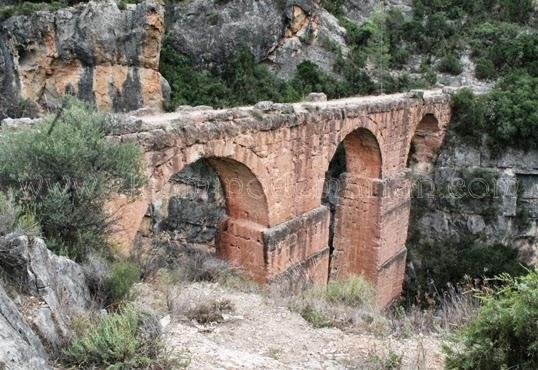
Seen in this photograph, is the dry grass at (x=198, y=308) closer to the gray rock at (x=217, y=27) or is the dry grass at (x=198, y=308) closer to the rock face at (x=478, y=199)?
the rock face at (x=478, y=199)

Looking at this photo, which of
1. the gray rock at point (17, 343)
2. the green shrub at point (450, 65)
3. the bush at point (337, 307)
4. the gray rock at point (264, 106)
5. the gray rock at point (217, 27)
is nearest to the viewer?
the gray rock at point (17, 343)

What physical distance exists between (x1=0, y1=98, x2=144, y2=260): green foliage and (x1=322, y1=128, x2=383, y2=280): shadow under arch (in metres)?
9.27

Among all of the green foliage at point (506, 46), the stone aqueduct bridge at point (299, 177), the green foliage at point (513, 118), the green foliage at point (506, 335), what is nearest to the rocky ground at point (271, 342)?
the green foliage at point (506, 335)

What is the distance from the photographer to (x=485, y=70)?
81.3ft

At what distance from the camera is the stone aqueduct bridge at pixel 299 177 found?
29.1 feet

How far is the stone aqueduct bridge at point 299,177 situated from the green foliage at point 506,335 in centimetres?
482

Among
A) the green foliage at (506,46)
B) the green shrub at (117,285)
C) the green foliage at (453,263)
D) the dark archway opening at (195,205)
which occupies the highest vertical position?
the green foliage at (506,46)

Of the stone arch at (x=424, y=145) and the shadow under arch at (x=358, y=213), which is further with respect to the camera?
the stone arch at (x=424, y=145)

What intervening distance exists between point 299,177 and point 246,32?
15675mm

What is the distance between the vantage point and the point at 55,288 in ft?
15.3

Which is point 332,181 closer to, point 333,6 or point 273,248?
point 273,248

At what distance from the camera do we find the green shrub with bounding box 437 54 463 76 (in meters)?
25.8

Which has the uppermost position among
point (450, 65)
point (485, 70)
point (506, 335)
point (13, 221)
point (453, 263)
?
point (450, 65)

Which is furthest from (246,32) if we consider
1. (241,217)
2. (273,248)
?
(273,248)
